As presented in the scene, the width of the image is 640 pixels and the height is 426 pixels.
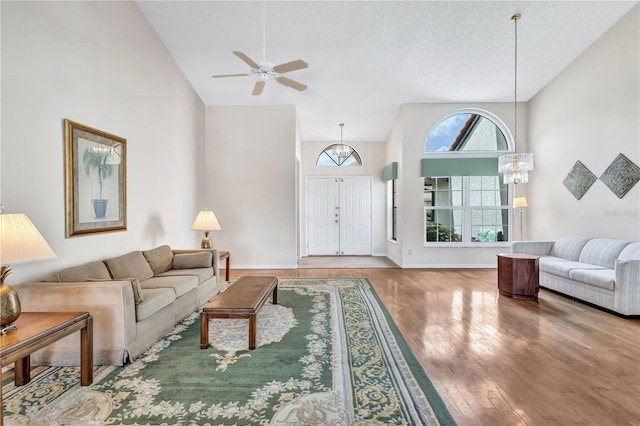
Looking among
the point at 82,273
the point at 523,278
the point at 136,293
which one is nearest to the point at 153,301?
the point at 136,293

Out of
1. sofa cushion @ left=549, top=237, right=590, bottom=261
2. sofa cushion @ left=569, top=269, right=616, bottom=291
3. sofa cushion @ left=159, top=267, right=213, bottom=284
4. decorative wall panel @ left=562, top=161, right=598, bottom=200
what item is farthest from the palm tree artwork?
decorative wall panel @ left=562, top=161, right=598, bottom=200

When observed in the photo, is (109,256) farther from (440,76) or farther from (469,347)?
(440,76)

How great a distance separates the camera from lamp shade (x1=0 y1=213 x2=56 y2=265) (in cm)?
178

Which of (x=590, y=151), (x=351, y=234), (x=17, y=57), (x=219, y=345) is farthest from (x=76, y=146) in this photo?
(x=590, y=151)

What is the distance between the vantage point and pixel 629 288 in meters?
3.44

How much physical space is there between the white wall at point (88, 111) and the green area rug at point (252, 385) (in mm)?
1169

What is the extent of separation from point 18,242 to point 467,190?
672 cm

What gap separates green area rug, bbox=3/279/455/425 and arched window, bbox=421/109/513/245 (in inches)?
154

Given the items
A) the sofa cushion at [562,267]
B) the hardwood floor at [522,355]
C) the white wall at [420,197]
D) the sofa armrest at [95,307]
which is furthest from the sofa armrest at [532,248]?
the sofa armrest at [95,307]

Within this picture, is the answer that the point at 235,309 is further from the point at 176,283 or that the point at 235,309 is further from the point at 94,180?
the point at 94,180

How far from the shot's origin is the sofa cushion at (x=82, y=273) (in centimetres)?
262

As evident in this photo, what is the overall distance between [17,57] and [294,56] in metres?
3.38

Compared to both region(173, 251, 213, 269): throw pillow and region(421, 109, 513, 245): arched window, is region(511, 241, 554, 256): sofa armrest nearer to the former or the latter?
region(421, 109, 513, 245): arched window

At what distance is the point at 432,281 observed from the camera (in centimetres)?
516
